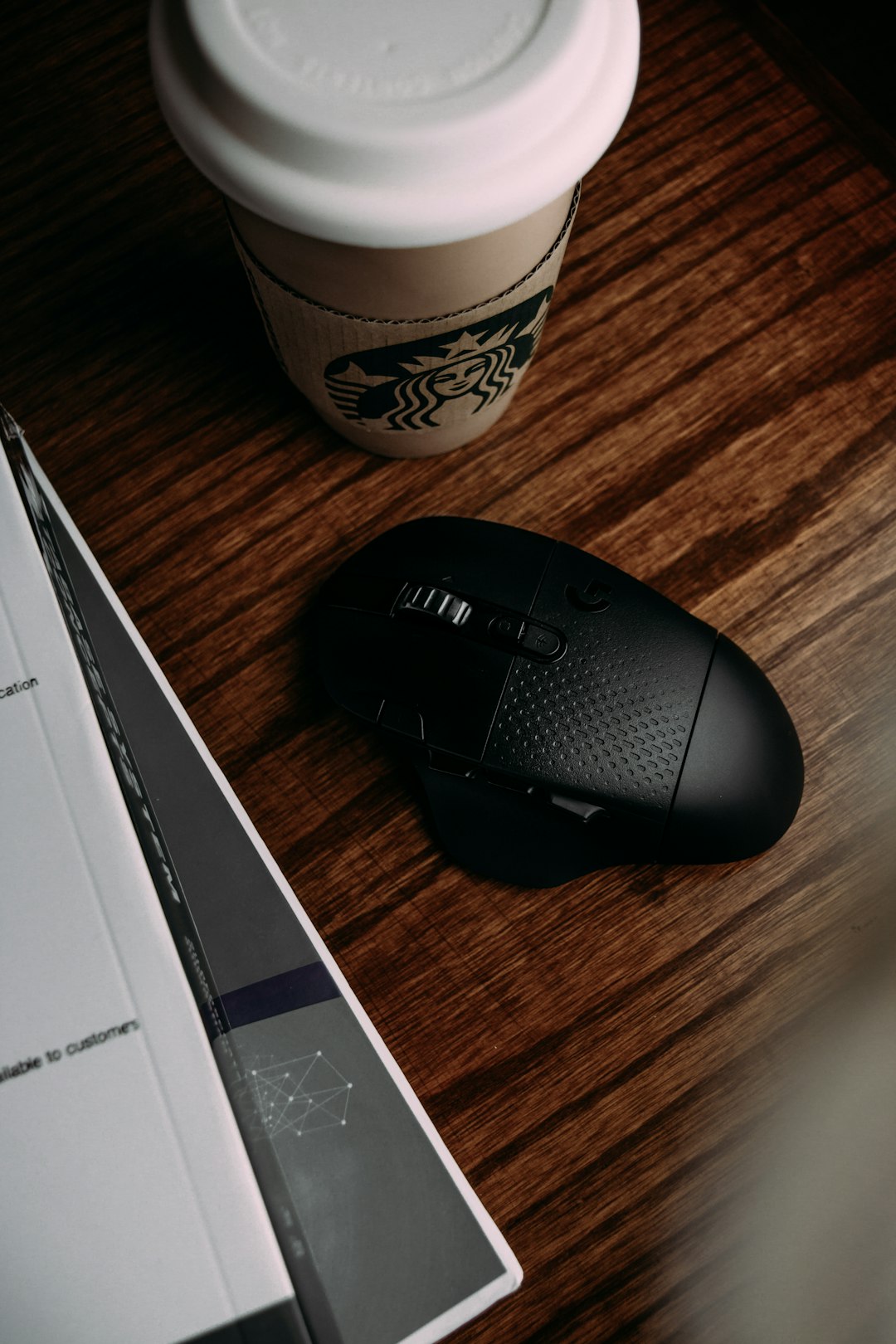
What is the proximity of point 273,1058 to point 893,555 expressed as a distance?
363 millimetres

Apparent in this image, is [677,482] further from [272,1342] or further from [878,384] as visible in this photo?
[272,1342]

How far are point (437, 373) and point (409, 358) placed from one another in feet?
0.06

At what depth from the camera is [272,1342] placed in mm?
265

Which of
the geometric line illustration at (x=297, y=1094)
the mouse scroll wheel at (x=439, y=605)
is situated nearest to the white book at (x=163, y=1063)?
the geometric line illustration at (x=297, y=1094)

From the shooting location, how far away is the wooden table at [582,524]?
0.36 metres

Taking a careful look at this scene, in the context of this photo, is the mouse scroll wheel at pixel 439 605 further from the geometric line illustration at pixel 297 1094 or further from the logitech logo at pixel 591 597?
the geometric line illustration at pixel 297 1094

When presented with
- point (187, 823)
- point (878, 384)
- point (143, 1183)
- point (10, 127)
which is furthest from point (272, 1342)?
point (10, 127)

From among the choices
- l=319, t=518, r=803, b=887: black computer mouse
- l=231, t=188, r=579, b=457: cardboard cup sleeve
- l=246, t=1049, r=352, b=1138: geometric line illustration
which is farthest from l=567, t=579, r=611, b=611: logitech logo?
l=246, t=1049, r=352, b=1138: geometric line illustration

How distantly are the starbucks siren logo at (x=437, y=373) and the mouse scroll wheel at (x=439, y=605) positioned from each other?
0.29ft

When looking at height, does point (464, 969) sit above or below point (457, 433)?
below

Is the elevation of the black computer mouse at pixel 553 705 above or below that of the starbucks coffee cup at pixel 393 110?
below

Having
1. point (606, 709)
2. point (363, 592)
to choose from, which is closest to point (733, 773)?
point (606, 709)

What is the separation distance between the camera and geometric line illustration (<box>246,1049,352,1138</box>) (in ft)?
1.11

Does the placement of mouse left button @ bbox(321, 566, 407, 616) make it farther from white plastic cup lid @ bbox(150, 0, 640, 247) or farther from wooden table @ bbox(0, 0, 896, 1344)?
white plastic cup lid @ bbox(150, 0, 640, 247)
